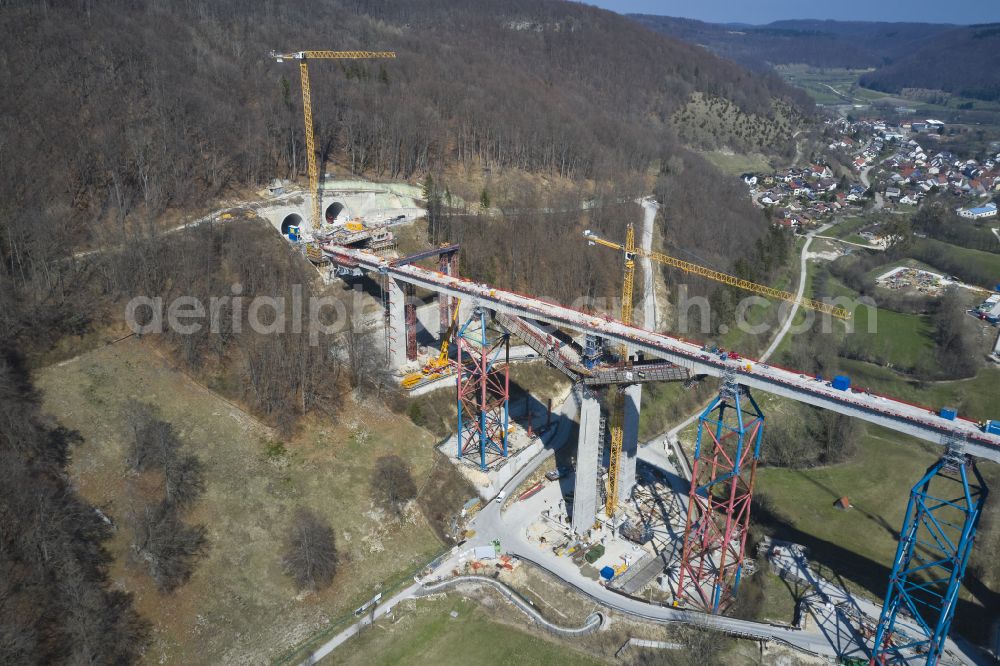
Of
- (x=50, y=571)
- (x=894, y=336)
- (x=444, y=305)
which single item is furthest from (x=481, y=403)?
(x=894, y=336)

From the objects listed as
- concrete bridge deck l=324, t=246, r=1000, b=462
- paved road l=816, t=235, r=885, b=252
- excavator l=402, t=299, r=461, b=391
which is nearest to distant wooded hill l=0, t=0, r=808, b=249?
concrete bridge deck l=324, t=246, r=1000, b=462

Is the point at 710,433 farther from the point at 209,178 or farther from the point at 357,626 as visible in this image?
the point at 209,178

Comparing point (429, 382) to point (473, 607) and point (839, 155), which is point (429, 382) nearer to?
point (473, 607)

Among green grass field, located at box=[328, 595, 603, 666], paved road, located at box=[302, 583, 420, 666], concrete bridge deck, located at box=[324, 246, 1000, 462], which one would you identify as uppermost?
concrete bridge deck, located at box=[324, 246, 1000, 462]

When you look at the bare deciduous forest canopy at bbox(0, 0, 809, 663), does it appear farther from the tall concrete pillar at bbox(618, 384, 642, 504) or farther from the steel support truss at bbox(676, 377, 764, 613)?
the steel support truss at bbox(676, 377, 764, 613)

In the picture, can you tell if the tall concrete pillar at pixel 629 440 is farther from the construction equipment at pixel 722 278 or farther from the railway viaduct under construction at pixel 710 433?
the construction equipment at pixel 722 278

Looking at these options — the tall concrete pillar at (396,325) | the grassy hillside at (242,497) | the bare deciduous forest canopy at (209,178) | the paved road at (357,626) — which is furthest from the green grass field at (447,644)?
the tall concrete pillar at (396,325)
